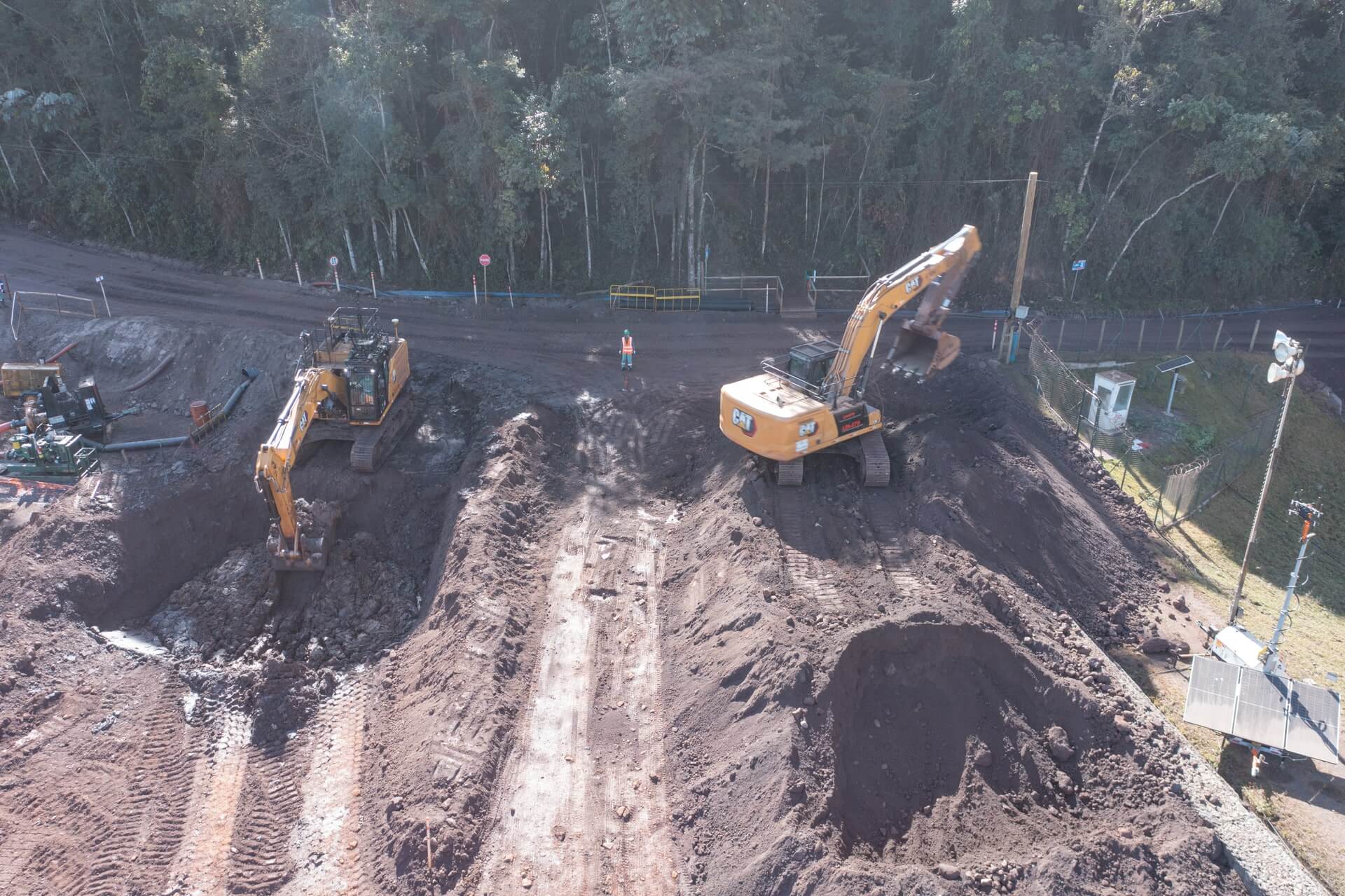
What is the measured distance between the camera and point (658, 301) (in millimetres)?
28266

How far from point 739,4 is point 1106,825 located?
77.4 feet

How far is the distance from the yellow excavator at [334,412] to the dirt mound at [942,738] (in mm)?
10364

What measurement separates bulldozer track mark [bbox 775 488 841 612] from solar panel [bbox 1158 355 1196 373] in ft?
48.2

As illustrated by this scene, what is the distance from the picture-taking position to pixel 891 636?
1332cm

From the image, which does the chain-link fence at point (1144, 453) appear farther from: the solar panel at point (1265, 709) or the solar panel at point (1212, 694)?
the solar panel at point (1265, 709)

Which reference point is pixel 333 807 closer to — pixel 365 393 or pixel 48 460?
pixel 365 393

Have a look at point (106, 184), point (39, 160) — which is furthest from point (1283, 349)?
point (39, 160)

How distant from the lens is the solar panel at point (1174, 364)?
2558cm

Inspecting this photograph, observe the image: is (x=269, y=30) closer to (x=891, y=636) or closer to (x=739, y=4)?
(x=739, y=4)

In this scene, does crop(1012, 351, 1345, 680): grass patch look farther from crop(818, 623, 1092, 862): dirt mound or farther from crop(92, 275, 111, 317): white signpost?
crop(92, 275, 111, 317): white signpost

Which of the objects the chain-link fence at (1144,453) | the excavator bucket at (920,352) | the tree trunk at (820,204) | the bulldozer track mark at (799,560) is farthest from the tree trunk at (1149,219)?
the bulldozer track mark at (799,560)

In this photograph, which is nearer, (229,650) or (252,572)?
(229,650)

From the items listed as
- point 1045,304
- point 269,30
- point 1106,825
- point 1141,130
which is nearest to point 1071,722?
point 1106,825

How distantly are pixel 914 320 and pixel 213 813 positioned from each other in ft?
52.7
